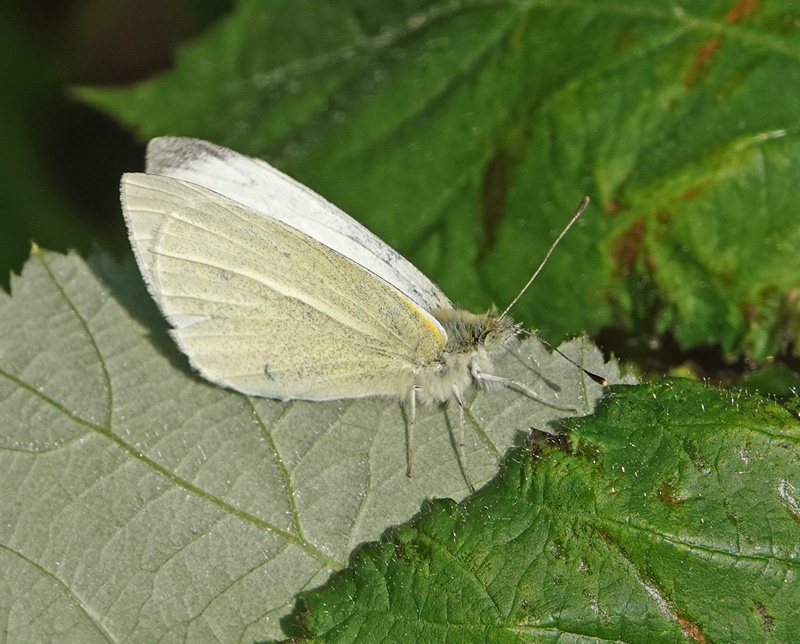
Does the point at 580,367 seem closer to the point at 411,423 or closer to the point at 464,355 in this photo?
the point at 464,355

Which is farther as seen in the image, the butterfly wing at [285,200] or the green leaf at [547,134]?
the green leaf at [547,134]

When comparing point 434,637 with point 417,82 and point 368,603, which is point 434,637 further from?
point 417,82

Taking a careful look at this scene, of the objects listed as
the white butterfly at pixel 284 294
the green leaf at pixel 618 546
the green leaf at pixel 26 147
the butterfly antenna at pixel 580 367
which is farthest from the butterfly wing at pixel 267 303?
the green leaf at pixel 26 147

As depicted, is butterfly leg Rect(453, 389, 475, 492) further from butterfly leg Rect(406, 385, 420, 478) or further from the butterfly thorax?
butterfly leg Rect(406, 385, 420, 478)

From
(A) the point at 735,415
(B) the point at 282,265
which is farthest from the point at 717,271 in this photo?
(B) the point at 282,265

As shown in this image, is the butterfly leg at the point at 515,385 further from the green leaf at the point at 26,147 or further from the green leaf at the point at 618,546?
the green leaf at the point at 26,147

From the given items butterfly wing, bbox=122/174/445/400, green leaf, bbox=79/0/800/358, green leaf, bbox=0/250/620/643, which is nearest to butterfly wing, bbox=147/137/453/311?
butterfly wing, bbox=122/174/445/400

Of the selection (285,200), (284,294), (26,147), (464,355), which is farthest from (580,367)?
(26,147)
